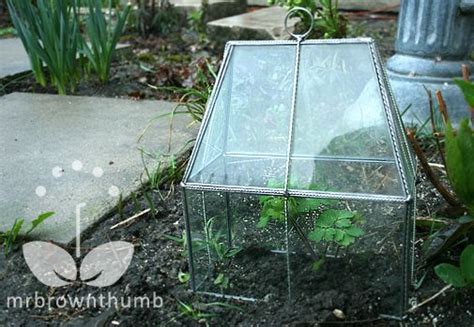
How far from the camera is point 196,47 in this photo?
4.82 meters

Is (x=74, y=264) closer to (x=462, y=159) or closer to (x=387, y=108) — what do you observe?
(x=387, y=108)

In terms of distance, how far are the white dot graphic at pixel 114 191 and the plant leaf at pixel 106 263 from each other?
30 cm

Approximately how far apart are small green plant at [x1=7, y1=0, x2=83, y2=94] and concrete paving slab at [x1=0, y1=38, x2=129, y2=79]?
1.56ft

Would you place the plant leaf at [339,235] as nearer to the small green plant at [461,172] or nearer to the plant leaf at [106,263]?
the small green plant at [461,172]

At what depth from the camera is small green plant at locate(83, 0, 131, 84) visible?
9.59ft

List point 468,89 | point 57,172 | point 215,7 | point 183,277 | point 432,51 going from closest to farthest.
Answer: point 468,89, point 183,277, point 57,172, point 432,51, point 215,7

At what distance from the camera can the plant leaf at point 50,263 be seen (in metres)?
1.48

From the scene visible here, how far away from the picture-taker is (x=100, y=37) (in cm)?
304

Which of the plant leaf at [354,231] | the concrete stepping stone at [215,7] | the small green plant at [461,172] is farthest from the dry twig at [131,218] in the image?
the concrete stepping stone at [215,7]

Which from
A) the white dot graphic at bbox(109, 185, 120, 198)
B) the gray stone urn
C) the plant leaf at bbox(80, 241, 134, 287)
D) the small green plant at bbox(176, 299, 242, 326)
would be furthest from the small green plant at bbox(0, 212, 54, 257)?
the gray stone urn

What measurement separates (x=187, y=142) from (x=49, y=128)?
0.72m

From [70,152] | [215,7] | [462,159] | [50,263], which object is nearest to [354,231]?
[462,159]

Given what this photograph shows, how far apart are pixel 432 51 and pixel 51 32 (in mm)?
1823

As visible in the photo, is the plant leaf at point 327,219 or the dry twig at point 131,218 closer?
the plant leaf at point 327,219
